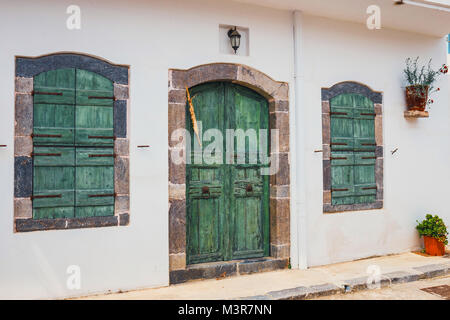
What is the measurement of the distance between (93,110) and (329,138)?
3146mm

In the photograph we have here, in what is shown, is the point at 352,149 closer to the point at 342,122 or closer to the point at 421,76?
the point at 342,122

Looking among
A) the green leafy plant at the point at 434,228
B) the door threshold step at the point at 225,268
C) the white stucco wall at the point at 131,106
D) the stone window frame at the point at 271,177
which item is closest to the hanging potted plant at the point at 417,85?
the green leafy plant at the point at 434,228

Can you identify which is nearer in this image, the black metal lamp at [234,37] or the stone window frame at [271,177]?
the stone window frame at [271,177]

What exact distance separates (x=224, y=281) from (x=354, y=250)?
6.83 ft

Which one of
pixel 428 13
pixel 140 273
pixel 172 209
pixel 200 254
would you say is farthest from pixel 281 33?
pixel 140 273

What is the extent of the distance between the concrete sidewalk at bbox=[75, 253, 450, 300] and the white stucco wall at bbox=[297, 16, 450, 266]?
0.35 m

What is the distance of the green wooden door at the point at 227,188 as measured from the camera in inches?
201

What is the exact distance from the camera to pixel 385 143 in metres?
6.25

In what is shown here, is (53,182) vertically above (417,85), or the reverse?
(417,85)

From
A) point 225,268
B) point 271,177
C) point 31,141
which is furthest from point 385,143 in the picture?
point 31,141

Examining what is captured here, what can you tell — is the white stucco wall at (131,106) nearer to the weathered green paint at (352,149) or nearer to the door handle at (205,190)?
the door handle at (205,190)

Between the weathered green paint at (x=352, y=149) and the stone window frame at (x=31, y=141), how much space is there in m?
2.88

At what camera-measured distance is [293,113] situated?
5.55 m
